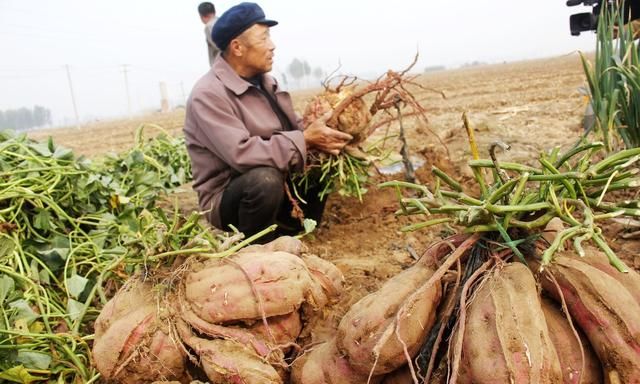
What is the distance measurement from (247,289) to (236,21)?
1762 mm

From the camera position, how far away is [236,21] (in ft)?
8.74

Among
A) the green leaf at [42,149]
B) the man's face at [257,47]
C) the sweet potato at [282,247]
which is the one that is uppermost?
the man's face at [257,47]

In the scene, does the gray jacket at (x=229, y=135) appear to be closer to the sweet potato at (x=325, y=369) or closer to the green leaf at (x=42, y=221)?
the green leaf at (x=42, y=221)

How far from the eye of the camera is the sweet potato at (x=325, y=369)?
1.29 meters

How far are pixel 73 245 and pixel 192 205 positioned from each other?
1478 millimetres

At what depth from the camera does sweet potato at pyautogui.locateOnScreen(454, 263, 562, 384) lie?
1.03 meters

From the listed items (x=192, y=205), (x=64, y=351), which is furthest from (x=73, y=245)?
(x=192, y=205)

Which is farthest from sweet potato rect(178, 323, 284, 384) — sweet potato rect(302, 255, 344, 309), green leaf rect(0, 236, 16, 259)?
green leaf rect(0, 236, 16, 259)

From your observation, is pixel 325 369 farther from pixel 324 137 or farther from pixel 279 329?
pixel 324 137

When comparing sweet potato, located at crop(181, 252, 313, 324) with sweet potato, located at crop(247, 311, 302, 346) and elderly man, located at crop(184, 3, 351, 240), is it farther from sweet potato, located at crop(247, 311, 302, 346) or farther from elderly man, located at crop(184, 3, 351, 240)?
elderly man, located at crop(184, 3, 351, 240)

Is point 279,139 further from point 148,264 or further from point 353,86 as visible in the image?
point 148,264

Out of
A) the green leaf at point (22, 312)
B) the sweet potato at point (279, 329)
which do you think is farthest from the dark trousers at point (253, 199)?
the sweet potato at point (279, 329)

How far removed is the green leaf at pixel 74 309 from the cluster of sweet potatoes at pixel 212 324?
47 centimetres

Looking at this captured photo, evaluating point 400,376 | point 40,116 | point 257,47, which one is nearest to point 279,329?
point 400,376
